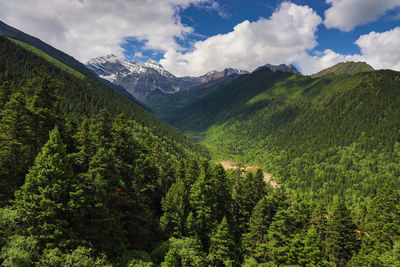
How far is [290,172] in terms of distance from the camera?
181m

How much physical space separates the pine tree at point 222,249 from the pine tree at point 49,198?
1070 inches

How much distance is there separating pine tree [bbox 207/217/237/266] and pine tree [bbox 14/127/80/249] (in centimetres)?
2719

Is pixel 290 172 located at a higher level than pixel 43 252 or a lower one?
higher

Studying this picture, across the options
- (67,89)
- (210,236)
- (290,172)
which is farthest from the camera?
(290,172)

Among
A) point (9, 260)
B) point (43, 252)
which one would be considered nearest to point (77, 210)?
point (43, 252)

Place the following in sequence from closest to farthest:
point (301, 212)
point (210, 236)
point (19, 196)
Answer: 1. point (19, 196)
2. point (210, 236)
3. point (301, 212)

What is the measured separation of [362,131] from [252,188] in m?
194

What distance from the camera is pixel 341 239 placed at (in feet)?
174

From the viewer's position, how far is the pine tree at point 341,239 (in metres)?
52.5

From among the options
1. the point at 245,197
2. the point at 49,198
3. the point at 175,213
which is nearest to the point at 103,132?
the point at 49,198

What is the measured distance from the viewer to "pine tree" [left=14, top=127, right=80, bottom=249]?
923 inches

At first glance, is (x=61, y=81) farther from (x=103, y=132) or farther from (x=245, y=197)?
(x=245, y=197)

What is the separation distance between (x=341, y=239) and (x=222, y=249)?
36.9m

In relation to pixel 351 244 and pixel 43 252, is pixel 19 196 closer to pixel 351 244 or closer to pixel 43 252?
pixel 43 252
